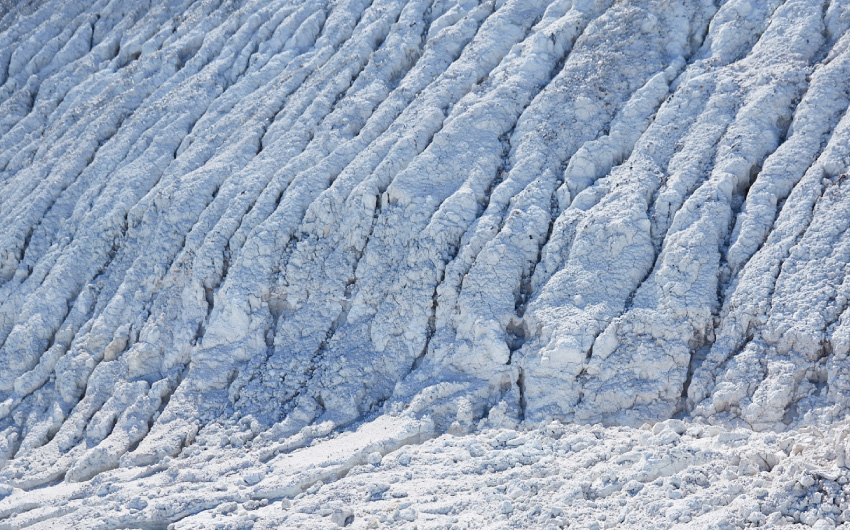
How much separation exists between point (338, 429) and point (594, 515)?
2.35 m

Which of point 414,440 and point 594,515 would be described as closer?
point 594,515

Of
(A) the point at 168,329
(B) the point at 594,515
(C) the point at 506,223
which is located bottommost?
(B) the point at 594,515

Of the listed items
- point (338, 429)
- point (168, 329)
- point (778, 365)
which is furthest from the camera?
point (168, 329)

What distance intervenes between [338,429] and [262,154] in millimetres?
3253

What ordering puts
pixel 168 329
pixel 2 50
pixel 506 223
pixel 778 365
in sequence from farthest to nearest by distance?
pixel 2 50
pixel 168 329
pixel 506 223
pixel 778 365

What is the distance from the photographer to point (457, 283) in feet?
23.3

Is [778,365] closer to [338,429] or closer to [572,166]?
[572,166]

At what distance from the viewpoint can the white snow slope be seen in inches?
228

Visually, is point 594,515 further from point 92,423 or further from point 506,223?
point 92,423

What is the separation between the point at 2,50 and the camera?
12.3m

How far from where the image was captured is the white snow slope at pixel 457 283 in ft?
19.0

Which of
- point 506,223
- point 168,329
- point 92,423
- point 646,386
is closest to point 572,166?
point 506,223

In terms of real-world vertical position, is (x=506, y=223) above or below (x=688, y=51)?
below

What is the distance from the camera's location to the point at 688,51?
26.2 ft
